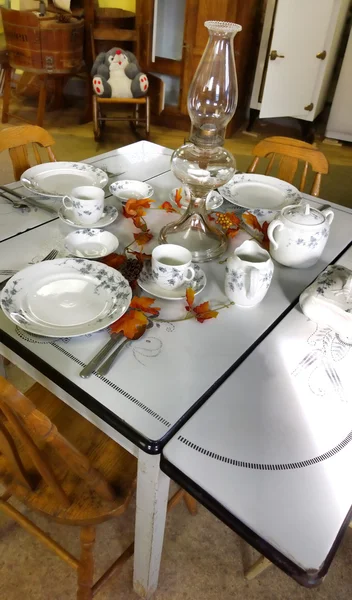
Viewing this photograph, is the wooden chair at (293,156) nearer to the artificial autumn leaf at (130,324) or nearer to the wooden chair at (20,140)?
the wooden chair at (20,140)

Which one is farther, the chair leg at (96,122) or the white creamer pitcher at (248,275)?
the chair leg at (96,122)

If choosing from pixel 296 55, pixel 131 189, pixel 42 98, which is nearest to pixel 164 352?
pixel 131 189

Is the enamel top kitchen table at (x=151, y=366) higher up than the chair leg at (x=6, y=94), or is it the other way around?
the enamel top kitchen table at (x=151, y=366)

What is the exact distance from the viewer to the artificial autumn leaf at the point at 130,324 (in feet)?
2.66

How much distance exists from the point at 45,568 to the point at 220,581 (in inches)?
17.2

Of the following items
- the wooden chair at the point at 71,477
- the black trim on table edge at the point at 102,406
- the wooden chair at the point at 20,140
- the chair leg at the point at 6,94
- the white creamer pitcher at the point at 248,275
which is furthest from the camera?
the chair leg at the point at 6,94

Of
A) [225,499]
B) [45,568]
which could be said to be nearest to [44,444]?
[45,568]

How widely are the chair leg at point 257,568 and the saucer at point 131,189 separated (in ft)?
3.12

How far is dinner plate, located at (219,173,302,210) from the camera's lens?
1.28 m

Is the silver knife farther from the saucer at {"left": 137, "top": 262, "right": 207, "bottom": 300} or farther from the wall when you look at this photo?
the wall

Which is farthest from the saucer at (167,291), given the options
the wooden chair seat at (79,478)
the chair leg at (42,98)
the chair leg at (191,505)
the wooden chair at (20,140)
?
the chair leg at (42,98)

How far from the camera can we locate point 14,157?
4.80ft

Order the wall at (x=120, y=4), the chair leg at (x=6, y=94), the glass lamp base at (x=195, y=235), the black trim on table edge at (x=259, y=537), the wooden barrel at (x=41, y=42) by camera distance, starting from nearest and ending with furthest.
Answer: the black trim on table edge at (x=259, y=537)
the glass lamp base at (x=195, y=235)
the wooden barrel at (x=41, y=42)
the chair leg at (x=6, y=94)
the wall at (x=120, y=4)

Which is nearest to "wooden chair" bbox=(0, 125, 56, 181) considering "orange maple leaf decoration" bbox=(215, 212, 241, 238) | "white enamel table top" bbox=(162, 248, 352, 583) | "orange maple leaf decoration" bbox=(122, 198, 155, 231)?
"orange maple leaf decoration" bbox=(122, 198, 155, 231)
